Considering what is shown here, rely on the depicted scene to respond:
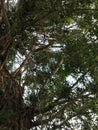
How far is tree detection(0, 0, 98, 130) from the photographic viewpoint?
514 centimetres

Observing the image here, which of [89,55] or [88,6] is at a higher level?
[88,6]

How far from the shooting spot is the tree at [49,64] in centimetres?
514

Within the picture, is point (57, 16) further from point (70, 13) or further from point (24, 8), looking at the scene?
point (24, 8)

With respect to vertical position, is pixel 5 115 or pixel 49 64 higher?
pixel 49 64

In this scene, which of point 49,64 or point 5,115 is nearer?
point 5,115

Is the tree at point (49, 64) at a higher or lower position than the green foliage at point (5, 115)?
higher

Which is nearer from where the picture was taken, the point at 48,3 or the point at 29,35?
the point at 48,3

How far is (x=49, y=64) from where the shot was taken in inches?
258

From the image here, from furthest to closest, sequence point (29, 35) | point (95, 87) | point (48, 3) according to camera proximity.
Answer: point (95, 87) → point (29, 35) → point (48, 3)

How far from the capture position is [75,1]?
4984 millimetres

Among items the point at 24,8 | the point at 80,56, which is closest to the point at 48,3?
the point at 24,8

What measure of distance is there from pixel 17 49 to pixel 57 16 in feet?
5.41

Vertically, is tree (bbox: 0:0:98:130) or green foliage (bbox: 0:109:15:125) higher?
tree (bbox: 0:0:98:130)

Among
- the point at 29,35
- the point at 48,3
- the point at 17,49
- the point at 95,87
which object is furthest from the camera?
the point at 17,49
